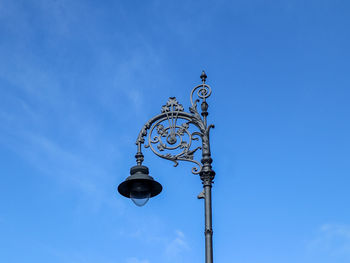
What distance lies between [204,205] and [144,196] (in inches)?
52.7

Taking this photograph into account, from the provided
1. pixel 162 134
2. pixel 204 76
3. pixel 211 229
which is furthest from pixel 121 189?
pixel 204 76

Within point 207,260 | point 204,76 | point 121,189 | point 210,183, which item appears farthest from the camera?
point 204,76

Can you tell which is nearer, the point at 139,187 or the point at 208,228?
the point at 208,228

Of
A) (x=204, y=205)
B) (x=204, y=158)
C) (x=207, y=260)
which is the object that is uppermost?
(x=204, y=158)

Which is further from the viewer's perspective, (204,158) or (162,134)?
(162,134)

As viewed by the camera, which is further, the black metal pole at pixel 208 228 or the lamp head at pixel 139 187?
the lamp head at pixel 139 187

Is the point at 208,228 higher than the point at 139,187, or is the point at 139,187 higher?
the point at 139,187

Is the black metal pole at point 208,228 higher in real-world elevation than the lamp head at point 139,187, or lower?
lower

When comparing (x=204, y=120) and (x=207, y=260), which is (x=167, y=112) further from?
(x=207, y=260)

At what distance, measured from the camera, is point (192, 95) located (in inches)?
442

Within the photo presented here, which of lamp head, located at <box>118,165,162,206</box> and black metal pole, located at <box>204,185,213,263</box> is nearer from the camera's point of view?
black metal pole, located at <box>204,185,213,263</box>

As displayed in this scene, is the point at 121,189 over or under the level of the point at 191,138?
under

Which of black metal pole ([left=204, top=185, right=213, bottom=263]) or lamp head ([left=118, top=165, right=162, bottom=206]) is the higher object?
lamp head ([left=118, top=165, right=162, bottom=206])

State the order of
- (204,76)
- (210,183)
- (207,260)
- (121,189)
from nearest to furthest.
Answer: (207,260)
(210,183)
(121,189)
(204,76)
